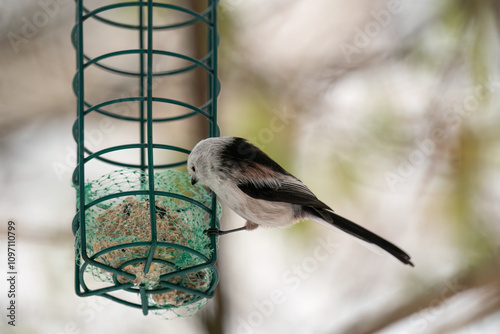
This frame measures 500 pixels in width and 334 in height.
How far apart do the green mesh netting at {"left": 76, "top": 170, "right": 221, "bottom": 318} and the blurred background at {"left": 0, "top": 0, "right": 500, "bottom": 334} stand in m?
1.01

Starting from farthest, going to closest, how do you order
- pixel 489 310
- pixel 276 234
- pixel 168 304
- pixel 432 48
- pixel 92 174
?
pixel 432 48
pixel 276 234
pixel 489 310
pixel 92 174
pixel 168 304

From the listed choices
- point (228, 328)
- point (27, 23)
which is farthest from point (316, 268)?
point (27, 23)

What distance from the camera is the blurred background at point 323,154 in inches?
154

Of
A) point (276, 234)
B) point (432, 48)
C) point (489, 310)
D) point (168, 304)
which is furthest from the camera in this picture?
point (432, 48)

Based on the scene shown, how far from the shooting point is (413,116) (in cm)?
439

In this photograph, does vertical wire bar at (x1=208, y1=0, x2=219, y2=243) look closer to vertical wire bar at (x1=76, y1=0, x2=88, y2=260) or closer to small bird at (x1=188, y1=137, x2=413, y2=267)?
small bird at (x1=188, y1=137, x2=413, y2=267)

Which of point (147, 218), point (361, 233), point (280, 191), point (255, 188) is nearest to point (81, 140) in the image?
point (147, 218)

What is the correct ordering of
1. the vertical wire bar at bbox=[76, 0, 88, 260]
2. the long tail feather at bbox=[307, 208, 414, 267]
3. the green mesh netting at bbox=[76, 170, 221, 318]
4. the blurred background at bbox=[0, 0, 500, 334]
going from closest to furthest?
the vertical wire bar at bbox=[76, 0, 88, 260] < the green mesh netting at bbox=[76, 170, 221, 318] < the long tail feather at bbox=[307, 208, 414, 267] < the blurred background at bbox=[0, 0, 500, 334]

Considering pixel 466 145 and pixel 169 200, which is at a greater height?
pixel 466 145

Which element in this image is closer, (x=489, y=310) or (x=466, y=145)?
(x=489, y=310)

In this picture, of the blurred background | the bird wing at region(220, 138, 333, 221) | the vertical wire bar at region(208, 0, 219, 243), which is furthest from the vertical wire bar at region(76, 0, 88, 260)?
the blurred background

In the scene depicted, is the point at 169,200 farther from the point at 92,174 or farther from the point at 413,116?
the point at 413,116

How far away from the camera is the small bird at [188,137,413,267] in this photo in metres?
2.96

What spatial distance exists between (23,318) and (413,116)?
114 inches
